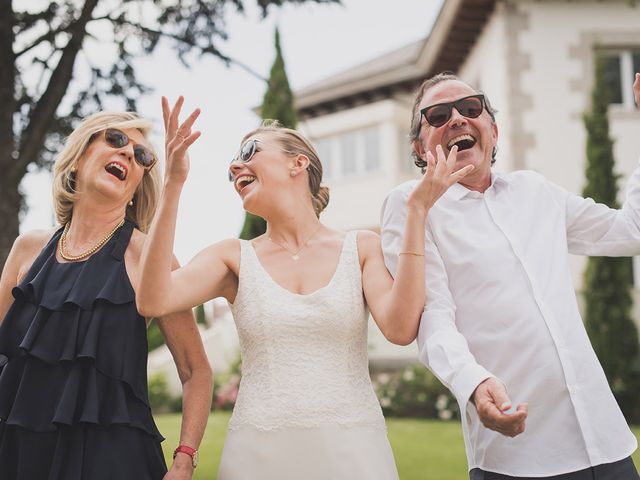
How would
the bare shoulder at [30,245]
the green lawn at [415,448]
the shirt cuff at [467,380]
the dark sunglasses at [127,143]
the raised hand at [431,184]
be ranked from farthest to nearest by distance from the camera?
the green lawn at [415,448]
the bare shoulder at [30,245]
the dark sunglasses at [127,143]
the raised hand at [431,184]
the shirt cuff at [467,380]

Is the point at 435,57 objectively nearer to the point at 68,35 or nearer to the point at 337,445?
the point at 68,35

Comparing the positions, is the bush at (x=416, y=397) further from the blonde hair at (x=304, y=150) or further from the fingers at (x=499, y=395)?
the fingers at (x=499, y=395)

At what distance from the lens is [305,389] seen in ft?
8.58

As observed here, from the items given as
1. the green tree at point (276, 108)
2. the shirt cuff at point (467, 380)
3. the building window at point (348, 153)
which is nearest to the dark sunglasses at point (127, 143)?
the shirt cuff at point (467, 380)

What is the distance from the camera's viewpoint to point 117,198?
2945 mm

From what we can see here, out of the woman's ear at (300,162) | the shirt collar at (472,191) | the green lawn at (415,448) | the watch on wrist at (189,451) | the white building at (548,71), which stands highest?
the white building at (548,71)

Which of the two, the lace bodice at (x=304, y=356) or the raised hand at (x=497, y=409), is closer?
the raised hand at (x=497, y=409)

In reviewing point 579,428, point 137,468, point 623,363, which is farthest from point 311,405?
point 623,363

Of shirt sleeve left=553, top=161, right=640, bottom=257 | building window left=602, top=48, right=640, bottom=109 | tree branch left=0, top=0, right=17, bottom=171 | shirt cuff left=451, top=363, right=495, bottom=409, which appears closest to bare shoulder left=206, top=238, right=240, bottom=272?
shirt cuff left=451, top=363, right=495, bottom=409

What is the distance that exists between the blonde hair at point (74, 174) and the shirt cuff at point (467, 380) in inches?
58.4

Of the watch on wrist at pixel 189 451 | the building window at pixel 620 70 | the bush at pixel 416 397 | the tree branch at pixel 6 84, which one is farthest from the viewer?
the building window at pixel 620 70

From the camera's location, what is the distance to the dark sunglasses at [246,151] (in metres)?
2.92

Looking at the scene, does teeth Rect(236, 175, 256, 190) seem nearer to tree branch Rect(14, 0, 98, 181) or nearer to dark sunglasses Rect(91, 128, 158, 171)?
dark sunglasses Rect(91, 128, 158, 171)

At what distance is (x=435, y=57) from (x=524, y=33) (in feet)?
10.3
